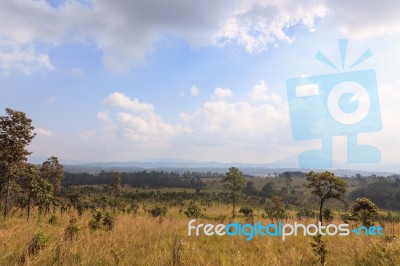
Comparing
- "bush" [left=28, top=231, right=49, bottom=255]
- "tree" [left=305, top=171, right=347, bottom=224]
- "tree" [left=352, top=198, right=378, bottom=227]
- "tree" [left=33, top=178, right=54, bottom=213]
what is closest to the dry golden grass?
"bush" [left=28, top=231, right=49, bottom=255]

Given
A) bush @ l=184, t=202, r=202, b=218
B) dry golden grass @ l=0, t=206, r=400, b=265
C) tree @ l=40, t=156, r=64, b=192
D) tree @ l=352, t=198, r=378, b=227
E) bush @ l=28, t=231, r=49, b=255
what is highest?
tree @ l=40, t=156, r=64, b=192

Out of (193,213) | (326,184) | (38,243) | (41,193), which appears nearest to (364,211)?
(326,184)

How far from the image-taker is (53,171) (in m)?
48.0

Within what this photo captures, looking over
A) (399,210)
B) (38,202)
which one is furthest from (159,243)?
(399,210)

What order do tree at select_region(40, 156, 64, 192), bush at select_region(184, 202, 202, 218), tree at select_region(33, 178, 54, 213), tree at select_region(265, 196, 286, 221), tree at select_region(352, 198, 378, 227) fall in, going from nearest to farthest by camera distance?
tree at select_region(352, 198, 378, 227), tree at select_region(33, 178, 54, 213), tree at select_region(265, 196, 286, 221), bush at select_region(184, 202, 202, 218), tree at select_region(40, 156, 64, 192)

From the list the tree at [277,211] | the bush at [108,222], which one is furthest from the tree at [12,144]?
the tree at [277,211]

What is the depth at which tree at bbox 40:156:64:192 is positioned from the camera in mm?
46984

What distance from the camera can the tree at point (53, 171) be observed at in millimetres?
46984

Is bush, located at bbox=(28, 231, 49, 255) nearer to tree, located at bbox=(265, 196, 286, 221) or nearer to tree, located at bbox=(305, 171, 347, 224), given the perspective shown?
tree, located at bbox=(305, 171, 347, 224)

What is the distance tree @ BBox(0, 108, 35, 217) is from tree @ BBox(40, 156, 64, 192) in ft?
76.4

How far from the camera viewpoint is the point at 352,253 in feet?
27.4

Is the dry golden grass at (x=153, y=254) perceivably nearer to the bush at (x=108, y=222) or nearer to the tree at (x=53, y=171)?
the bush at (x=108, y=222)

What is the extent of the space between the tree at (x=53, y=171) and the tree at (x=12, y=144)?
23.3 metres

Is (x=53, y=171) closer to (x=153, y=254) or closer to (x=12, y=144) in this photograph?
(x=12, y=144)
